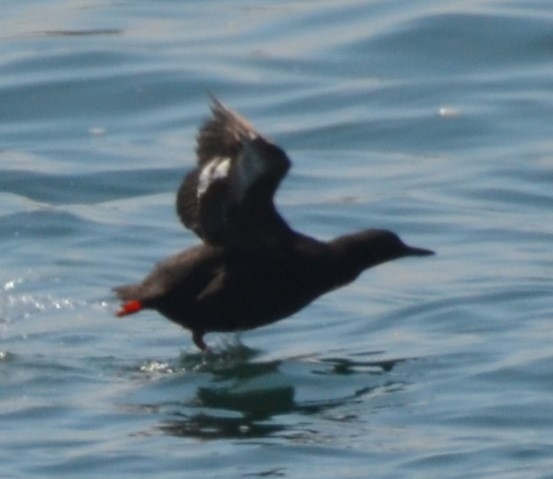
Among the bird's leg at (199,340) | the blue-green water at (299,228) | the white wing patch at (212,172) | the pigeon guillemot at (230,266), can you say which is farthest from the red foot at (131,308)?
the white wing patch at (212,172)

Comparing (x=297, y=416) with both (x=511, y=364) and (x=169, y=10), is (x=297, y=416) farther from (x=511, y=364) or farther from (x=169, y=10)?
(x=169, y=10)

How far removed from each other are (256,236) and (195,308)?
45 cm

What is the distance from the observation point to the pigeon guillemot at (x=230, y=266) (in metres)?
10.8

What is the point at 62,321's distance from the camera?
1193 centimetres

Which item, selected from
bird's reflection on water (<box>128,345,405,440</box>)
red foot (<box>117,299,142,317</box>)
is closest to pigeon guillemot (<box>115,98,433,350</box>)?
red foot (<box>117,299,142,317</box>)

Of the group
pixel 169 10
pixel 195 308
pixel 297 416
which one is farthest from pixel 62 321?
pixel 169 10

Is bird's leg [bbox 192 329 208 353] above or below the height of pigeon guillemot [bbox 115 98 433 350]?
below

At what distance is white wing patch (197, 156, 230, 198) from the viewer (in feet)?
34.8

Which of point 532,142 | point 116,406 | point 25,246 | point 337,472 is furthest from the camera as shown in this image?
point 532,142

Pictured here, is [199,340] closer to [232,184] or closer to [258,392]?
[258,392]

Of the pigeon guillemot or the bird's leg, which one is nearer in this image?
the pigeon guillemot

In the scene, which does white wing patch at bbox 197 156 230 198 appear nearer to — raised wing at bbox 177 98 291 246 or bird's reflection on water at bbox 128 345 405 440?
raised wing at bbox 177 98 291 246

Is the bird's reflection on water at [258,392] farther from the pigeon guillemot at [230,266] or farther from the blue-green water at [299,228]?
the pigeon guillemot at [230,266]

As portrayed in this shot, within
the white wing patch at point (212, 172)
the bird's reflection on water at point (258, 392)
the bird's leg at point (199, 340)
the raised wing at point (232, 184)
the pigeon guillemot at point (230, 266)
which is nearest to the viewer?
the bird's reflection on water at point (258, 392)
